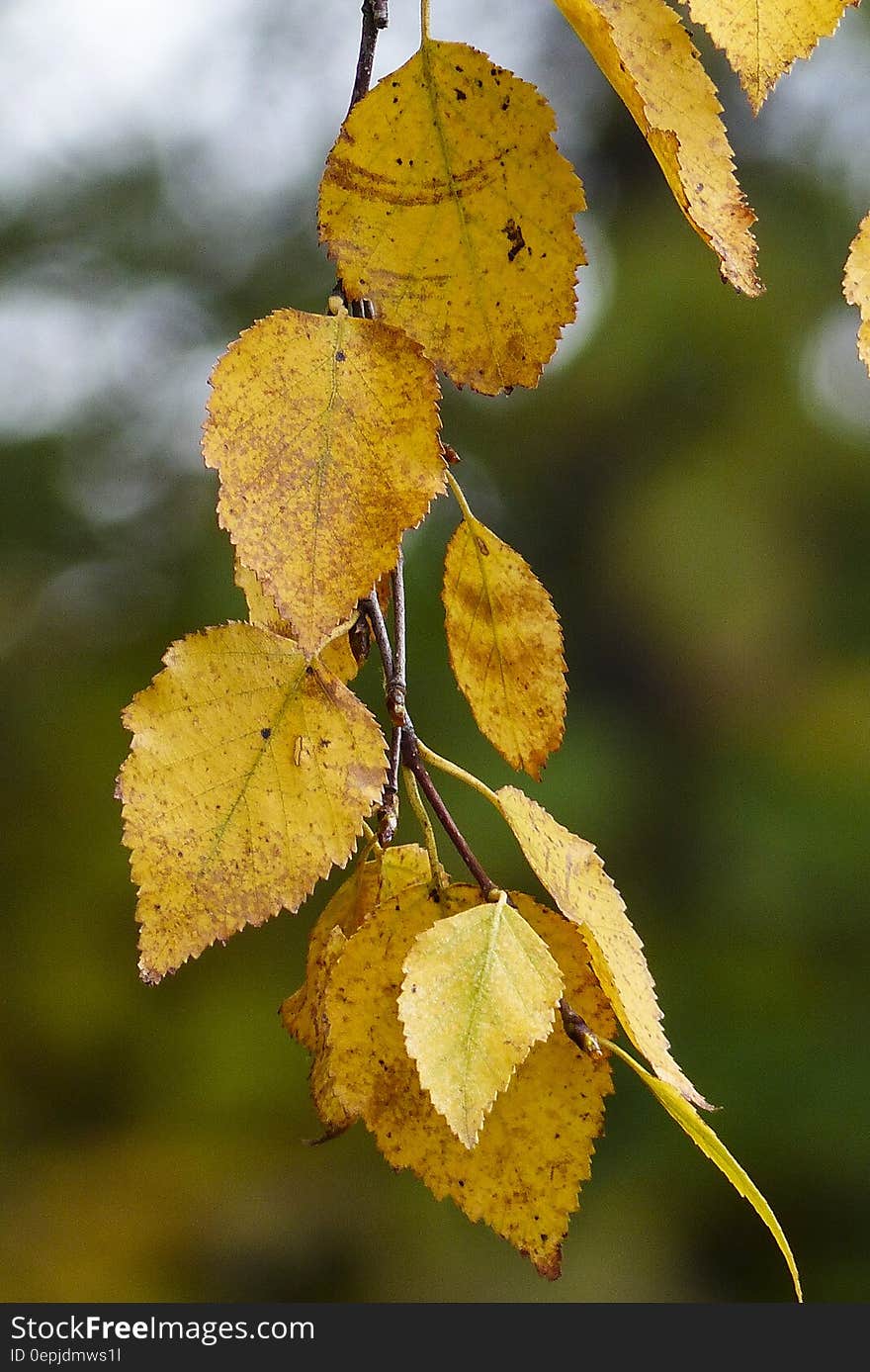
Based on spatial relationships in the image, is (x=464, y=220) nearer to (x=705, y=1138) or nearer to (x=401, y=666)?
(x=401, y=666)

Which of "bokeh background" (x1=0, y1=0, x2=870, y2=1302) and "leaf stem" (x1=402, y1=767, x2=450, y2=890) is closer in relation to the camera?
"leaf stem" (x1=402, y1=767, x2=450, y2=890)

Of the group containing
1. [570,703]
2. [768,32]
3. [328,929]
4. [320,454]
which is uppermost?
[768,32]

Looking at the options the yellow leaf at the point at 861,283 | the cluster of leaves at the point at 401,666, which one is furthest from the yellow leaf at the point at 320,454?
the yellow leaf at the point at 861,283

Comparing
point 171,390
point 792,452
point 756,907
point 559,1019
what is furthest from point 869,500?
point 559,1019

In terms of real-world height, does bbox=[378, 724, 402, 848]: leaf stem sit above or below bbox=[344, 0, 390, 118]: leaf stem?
below

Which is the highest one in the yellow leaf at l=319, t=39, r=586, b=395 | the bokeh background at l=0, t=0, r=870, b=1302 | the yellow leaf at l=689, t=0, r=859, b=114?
the yellow leaf at l=689, t=0, r=859, b=114

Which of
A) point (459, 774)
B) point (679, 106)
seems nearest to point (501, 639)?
point (459, 774)

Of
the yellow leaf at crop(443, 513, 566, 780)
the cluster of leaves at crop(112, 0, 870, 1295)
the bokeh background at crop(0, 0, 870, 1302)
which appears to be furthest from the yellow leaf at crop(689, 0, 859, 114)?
the bokeh background at crop(0, 0, 870, 1302)

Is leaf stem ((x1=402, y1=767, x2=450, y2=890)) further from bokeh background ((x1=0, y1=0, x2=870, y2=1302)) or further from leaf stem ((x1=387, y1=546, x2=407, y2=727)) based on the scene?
bokeh background ((x1=0, y1=0, x2=870, y2=1302))
